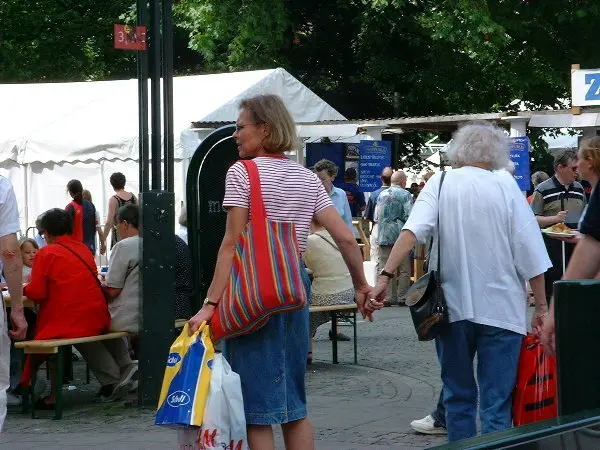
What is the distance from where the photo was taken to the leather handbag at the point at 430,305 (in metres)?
5.69

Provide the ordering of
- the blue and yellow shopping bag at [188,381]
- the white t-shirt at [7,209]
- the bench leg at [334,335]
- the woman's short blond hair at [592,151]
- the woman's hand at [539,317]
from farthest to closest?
the bench leg at [334,335] < the woman's short blond hair at [592,151] < the white t-shirt at [7,209] < the woman's hand at [539,317] < the blue and yellow shopping bag at [188,381]

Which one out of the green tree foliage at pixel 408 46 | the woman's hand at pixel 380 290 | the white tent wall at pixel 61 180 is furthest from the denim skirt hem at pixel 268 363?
the green tree foliage at pixel 408 46

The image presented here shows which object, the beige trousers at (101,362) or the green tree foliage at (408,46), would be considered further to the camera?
the green tree foliage at (408,46)

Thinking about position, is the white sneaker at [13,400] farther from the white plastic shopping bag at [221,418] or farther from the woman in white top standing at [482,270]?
the white plastic shopping bag at [221,418]

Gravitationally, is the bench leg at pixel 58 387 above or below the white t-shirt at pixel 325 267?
below

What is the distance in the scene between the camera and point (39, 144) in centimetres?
2311

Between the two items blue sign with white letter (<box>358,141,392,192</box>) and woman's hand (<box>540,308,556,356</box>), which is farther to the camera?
blue sign with white letter (<box>358,141,392,192</box>)

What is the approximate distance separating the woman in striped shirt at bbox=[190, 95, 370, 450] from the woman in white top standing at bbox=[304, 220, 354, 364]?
536 centimetres

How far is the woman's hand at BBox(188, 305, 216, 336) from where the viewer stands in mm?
5004

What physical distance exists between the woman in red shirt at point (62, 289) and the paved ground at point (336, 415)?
0.55 m

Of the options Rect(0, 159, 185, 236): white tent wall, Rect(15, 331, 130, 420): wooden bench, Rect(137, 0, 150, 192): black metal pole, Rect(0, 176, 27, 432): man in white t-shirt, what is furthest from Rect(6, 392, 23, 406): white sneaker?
Rect(0, 159, 185, 236): white tent wall

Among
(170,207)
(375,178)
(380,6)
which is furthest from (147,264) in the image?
(380,6)

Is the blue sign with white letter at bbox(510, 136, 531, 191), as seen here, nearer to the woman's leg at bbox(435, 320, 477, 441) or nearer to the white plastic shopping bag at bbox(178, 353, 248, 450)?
the woman's leg at bbox(435, 320, 477, 441)

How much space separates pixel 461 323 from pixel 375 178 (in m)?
16.3
